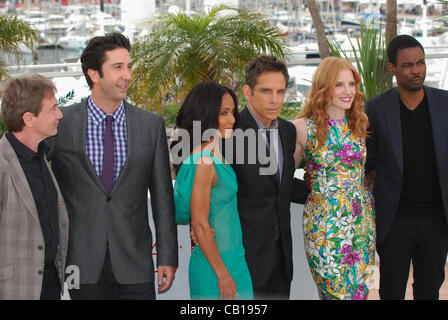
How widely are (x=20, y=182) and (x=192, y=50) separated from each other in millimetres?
3447

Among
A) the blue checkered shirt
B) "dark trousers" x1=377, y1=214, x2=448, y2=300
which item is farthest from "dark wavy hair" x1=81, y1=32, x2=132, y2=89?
"dark trousers" x1=377, y1=214, x2=448, y2=300

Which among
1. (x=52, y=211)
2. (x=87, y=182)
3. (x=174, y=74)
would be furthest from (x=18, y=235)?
(x=174, y=74)

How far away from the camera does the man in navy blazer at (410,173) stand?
3279 millimetres

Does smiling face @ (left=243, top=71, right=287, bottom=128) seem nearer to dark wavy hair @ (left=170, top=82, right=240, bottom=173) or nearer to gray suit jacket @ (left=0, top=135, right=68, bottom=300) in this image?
dark wavy hair @ (left=170, top=82, right=240, bottom=173)

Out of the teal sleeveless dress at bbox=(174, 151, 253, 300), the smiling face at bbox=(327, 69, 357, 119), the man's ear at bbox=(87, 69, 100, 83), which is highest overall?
the man's ear at bbox=(87, 69, 100, 83)

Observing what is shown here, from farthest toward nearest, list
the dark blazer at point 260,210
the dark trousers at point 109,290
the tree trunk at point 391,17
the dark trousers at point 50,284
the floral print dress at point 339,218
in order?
the tree trunk at point 391,17 < the floral print dress at point 339,218 < the dark blazer at point 260,210 < the dark trousers at point 109,290 < the dark trousers at point 50,284

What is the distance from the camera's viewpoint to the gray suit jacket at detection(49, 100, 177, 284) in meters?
2.64

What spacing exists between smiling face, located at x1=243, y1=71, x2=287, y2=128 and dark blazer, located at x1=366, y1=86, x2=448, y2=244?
0.70 metres

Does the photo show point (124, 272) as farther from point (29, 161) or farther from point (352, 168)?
point (352, 168)

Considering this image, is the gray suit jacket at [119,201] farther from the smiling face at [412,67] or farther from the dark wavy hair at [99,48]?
the smiling face at [412,67]

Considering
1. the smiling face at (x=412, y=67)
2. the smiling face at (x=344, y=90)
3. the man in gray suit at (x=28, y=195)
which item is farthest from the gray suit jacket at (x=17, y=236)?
the smiling face at (x=412, y=67)

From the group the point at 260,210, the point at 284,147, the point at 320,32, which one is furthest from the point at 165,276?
the point at 320,32
